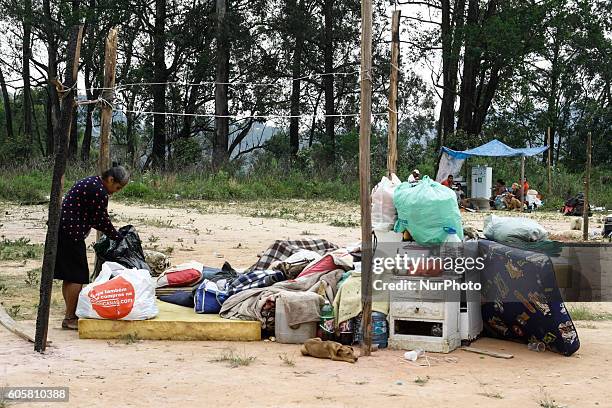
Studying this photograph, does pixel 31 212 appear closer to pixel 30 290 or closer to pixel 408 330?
pixel 30 290

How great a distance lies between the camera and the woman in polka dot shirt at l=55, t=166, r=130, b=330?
5867 mm

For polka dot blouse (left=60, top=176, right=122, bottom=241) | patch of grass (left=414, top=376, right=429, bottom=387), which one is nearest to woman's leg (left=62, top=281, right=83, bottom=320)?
polka dot blouse (left=60, top=176, right=122, bottom=241)

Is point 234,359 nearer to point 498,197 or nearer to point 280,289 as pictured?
point 280,289

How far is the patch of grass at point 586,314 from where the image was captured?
6918 mm

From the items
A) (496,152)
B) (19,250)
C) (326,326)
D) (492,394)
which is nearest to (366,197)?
(326,326)

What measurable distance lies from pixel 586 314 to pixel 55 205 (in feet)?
15.4

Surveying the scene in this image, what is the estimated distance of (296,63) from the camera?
104 feet

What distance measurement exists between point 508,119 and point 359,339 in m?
28.6

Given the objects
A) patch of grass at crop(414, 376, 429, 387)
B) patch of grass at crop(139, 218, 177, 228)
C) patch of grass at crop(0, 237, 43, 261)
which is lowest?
patch of grass at crop(414, 376, 429, 387)

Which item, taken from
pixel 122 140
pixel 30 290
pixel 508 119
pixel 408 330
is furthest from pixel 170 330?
pixel 122 140

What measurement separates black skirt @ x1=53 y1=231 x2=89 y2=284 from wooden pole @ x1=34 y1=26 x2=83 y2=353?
42 centimetres

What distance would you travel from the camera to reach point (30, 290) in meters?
7.69

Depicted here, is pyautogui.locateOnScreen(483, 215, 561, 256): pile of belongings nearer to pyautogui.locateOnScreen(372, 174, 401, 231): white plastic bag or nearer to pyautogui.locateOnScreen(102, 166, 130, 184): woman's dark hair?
pyautogui.locateOnScreen(372, 174, 401, 231): white plastic bag

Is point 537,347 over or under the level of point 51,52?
under
